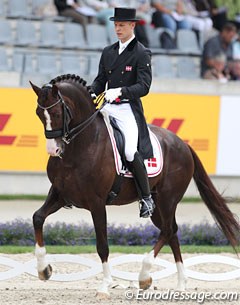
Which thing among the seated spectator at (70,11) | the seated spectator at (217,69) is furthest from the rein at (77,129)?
the seated spectator at (70,11)

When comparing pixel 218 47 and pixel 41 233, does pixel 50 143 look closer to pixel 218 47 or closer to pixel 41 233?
pixel 41 233

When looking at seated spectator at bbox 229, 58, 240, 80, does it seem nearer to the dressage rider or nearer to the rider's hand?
the dressage rider

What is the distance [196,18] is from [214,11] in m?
0.44

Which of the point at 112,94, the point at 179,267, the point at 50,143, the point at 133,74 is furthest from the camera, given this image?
the point at 179,267

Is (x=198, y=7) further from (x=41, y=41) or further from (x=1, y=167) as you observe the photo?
(x=1, y=167)

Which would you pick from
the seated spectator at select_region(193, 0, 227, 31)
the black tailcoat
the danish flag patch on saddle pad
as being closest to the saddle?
the danish flag patch on saddle pad

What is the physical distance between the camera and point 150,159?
375 inches

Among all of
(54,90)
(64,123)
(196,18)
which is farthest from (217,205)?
(196,18)

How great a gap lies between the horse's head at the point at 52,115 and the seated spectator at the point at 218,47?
9853mm

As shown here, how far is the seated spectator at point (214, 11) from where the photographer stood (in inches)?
806

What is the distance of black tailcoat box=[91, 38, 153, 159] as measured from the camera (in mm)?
9109

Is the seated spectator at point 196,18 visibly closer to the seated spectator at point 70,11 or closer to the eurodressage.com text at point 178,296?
the seated spectator at point 70,11

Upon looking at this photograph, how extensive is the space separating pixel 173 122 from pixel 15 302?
8573 millimetres

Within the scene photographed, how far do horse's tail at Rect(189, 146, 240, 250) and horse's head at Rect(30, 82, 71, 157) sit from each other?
2225 millimetres
